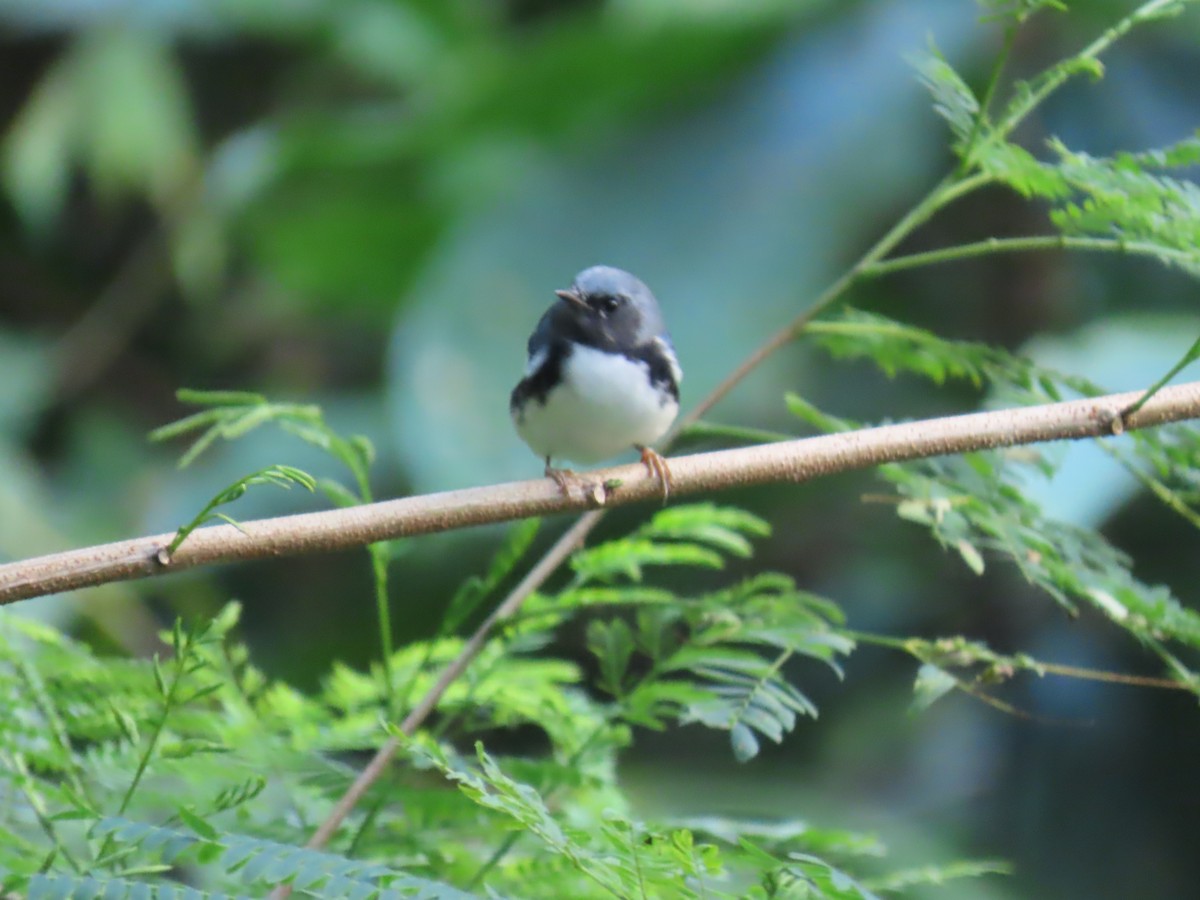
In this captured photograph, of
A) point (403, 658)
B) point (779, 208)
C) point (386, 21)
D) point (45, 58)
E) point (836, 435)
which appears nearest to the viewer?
point (836, 435)

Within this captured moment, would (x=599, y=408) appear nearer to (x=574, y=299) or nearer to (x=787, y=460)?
(x=574, y=299)

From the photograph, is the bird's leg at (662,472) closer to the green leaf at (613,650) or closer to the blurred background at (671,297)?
the green leaf at (613,650)

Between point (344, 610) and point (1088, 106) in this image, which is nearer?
point (1088, 106)

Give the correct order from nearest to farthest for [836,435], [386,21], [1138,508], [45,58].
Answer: [836,435]
[1138,508]
[386,21]
[45,58]

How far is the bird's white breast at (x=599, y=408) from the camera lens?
1941 mm

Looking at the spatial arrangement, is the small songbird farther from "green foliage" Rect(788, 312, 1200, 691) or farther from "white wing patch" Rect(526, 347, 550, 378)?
"green foliage" Rect(788, 312, 1200, 691)

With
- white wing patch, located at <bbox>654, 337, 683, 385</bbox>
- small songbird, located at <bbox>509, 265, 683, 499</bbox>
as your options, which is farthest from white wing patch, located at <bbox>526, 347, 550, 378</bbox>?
white wing patch, located at <bbox>654, 337, 683, 385</bbox>

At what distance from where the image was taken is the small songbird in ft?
6.39

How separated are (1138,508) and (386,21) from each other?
2946mm

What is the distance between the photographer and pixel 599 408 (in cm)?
194

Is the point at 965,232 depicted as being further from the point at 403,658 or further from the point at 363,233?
the point at 403,658

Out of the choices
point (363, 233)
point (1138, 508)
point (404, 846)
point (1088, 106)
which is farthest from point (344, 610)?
point (404, 846)

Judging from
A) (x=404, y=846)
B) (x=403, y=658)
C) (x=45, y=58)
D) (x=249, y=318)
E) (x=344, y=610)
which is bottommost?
(x=404, y=846)

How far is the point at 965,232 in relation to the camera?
14.4 feet
